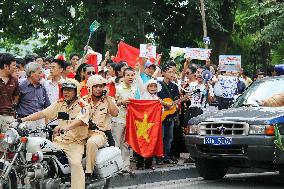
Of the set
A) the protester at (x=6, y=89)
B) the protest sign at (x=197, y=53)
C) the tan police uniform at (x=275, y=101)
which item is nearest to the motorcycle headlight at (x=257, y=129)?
the tan police uniform at (x=275, y=101)

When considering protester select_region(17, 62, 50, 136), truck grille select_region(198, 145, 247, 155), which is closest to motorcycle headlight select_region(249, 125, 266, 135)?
truck grille select_region(198, 145, 247, 155)

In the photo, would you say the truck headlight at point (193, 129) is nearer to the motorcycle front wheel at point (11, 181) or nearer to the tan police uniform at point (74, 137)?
the tan police uniform at point (74, 137)

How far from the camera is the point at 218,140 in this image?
11445 mm

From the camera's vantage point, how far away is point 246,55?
143ft

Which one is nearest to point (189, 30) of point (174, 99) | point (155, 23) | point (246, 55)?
point (155, 23)

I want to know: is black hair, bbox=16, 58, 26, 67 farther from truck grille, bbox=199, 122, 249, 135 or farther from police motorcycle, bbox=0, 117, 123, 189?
police motorcycle, bbox=0, 117, 123, 189

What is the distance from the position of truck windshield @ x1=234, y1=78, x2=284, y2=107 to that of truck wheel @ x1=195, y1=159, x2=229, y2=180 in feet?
3.79

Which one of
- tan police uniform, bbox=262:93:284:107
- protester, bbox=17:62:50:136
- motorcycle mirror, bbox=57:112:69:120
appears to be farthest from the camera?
tan police uniform, bbox=262:93:284:107

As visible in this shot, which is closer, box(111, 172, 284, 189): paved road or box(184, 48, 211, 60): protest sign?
box(111, 172, 284, 189): paved road

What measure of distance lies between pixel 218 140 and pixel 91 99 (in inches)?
103

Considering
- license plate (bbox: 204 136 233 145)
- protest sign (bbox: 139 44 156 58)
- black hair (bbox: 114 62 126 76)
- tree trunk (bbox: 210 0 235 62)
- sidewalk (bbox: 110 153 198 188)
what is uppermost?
tree trunk (bbox: 210 0 235 62)

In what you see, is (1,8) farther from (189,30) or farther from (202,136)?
(202,136)

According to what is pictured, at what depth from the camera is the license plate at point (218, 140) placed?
37.1ft

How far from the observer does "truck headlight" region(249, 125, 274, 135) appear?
11.0 m
